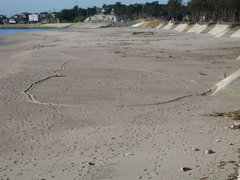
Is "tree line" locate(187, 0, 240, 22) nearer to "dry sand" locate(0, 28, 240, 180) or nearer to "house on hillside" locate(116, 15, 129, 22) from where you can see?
"dry sand" locate(0, 28, 240, 180)

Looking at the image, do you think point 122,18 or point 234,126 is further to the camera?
point 122,18

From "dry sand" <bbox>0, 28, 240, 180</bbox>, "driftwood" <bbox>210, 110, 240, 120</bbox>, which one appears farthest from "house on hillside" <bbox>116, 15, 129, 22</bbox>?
"driftwood" <bbox>210, 110, 240, 120</bbox>

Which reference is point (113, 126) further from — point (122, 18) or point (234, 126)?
point (122, 18)

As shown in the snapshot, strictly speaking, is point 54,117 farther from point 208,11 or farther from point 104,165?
point 208,11

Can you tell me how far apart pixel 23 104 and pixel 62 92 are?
6.98 ft

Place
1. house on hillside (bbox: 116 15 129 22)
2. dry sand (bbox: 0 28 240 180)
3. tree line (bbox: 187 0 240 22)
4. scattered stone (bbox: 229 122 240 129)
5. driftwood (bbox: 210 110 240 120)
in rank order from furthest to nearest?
house on hillside (bbox: 116 15 129 22) → tree line (bbox: 187 0 240 22) → driftwood (bbox: 210 110 240 120) → scattered stone (bbox: 229 122 240 129) → dry sand (bbox: 0 28 240 180)

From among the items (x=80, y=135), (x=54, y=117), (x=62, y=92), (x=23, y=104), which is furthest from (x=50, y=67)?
(x=80, y=135)

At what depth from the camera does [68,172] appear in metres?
7.07

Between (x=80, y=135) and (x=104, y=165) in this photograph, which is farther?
(x=80, y=135)

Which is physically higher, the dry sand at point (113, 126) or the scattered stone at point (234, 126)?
the scattered stone at point (234, 126)

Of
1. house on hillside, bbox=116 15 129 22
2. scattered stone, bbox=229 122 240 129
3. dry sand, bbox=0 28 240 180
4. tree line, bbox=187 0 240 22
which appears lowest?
house on hillside, bbox=116 15 129 22

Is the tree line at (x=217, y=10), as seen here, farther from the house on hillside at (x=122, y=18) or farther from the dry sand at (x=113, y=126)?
the house on hillside at (x=122, y=18)

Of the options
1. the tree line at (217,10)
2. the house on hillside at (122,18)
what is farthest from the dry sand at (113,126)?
the house on hillside at (122,18)

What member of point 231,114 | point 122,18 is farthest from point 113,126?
point 122,18
